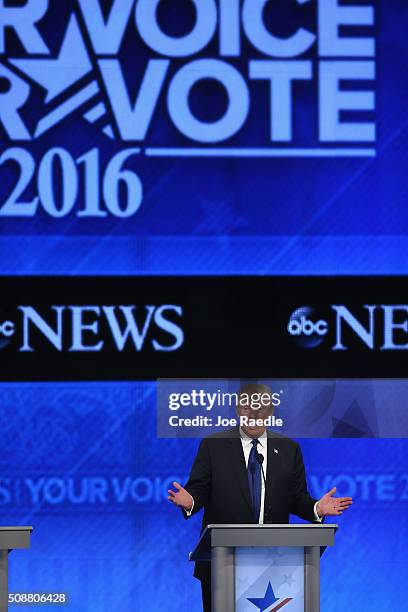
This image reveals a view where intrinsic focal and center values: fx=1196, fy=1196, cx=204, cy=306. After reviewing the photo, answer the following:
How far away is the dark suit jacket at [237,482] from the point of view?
5309mm

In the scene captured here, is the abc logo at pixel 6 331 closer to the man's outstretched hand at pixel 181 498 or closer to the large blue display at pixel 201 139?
the large blue display at pixel 201 139

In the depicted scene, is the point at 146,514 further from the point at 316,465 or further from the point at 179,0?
the point at 179,0

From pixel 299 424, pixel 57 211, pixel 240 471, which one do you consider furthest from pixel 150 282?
pixel 240 471

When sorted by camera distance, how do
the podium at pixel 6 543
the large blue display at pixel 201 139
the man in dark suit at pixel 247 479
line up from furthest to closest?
the large blue display at pixel 201 139
the man in dark suit at pixel 247 479
the podium at pixel 6 543

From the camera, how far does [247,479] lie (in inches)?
213

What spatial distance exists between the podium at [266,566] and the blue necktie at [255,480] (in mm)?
1036

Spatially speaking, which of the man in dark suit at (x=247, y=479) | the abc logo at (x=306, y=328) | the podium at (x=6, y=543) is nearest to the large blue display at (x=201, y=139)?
the abc logo at (x=306, y=328)

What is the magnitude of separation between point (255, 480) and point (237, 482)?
82mm

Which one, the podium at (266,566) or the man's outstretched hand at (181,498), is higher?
the man's outstretched hand at (181,498)

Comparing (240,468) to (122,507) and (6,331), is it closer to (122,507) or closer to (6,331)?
(122,507)

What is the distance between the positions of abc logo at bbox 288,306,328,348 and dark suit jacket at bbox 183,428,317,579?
1328 millimetres

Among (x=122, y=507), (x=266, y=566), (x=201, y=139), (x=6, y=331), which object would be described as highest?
(x=201, y=139)

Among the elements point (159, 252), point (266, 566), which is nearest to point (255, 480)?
point (266, 566)

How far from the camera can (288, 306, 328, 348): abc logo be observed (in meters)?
6.72
